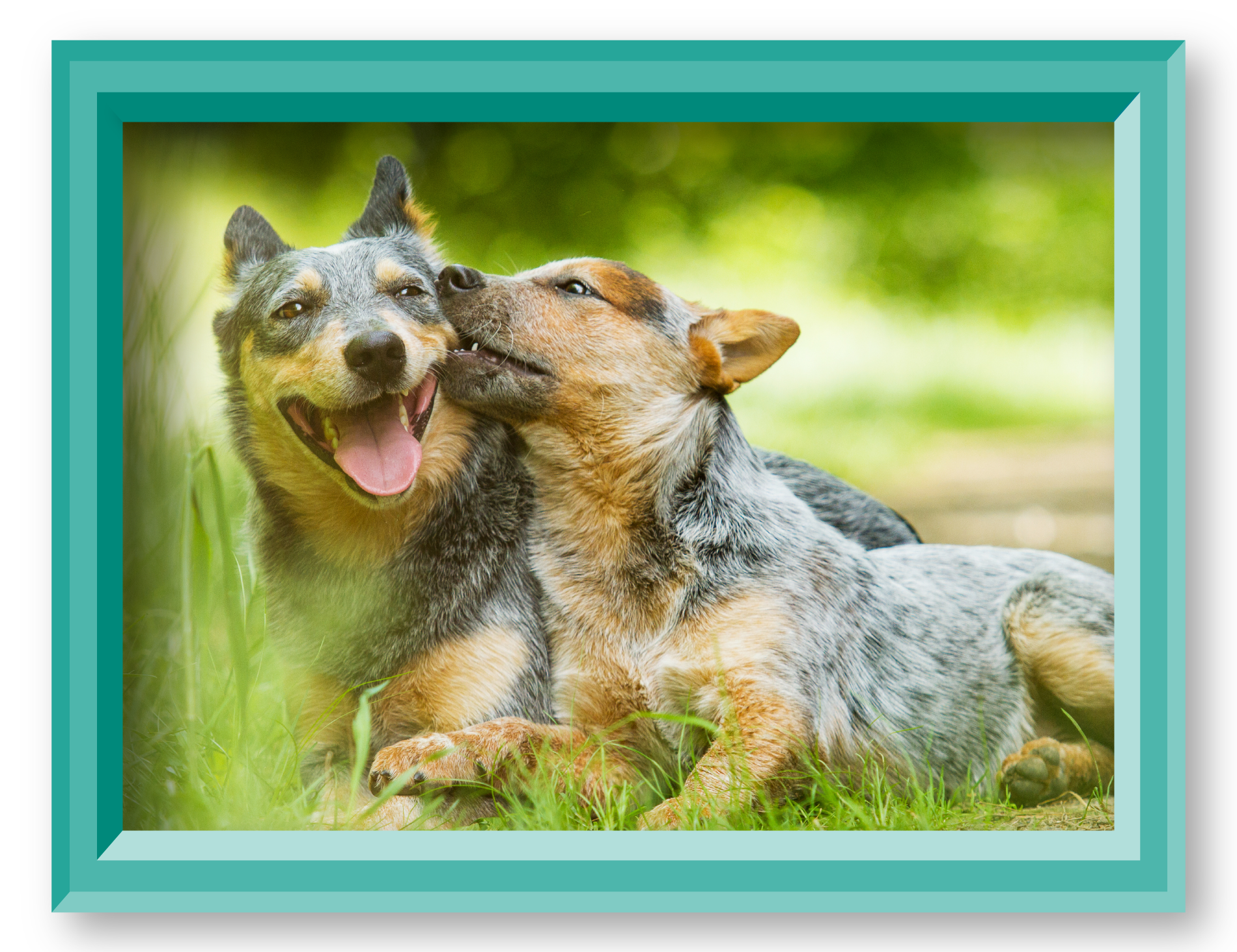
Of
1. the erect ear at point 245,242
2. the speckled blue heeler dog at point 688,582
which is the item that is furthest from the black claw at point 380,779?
the erect ear at point 245,242

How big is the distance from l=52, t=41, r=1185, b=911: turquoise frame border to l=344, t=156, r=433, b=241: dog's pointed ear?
1.43 feet

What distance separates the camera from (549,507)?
12.1 feet

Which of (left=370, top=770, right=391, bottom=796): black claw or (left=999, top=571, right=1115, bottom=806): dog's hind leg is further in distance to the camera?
(left=999, top=571, right=1115, bottom=806): dog's hind leg

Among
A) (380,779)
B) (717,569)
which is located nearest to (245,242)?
(380,779)

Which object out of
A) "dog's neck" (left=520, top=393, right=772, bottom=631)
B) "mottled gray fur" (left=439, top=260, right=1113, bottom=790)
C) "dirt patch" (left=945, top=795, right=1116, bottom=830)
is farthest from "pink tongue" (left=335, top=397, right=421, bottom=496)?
"dirt patch" (left=945, top=795, right=1116, bottom=830)

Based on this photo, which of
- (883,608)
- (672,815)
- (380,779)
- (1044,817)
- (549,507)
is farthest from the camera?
(883,608)

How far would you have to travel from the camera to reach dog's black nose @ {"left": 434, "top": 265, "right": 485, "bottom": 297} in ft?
11.6

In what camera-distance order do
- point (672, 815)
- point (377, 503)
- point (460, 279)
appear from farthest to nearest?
point (460, 279)
point (377, 503)
point (672, 815)

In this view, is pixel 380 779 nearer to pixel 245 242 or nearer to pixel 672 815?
pixel 672 815

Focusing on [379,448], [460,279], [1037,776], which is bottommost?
[1037,776]

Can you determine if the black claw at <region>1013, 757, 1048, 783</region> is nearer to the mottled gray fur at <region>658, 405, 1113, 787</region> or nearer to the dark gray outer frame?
the mottled gray fur at <region>658, 405, 1113, 787</region>

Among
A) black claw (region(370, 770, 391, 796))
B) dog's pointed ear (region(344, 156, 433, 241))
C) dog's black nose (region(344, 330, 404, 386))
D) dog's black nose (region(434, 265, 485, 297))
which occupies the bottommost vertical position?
black claw (region(370, 770, 391, 796))

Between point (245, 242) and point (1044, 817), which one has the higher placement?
point (245, 242)

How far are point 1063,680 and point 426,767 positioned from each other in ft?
8.10
